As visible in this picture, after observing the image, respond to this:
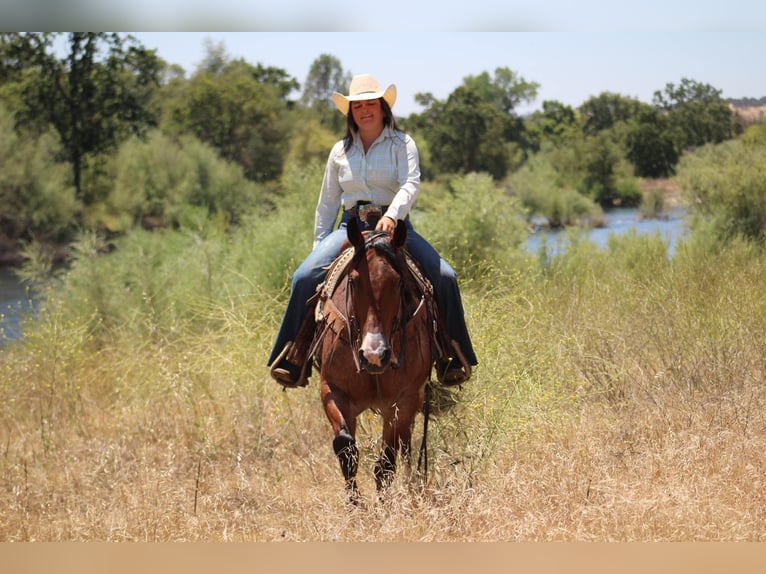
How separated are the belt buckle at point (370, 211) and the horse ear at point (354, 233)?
640 millimetres

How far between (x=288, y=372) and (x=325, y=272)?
714 millimetres

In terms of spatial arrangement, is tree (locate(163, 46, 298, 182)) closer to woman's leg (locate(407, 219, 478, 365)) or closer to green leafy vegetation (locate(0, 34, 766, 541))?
green leafy vegetation (locate(0, 34, 766, 541))

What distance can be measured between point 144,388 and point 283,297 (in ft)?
6.24

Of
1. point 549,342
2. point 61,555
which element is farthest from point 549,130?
point 61,555

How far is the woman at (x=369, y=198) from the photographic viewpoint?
6168mm

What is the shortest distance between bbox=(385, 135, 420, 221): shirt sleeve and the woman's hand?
12 centimetres

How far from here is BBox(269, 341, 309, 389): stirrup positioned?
6199 mm

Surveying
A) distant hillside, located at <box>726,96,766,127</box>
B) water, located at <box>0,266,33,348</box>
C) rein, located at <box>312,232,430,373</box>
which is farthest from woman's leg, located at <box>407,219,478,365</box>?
water, located at <box>0,266,33,348</box>

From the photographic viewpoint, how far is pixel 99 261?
14.7 m

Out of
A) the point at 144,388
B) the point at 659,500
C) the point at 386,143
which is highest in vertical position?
the point at 386,143

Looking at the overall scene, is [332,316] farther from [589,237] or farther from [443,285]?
[589,237]

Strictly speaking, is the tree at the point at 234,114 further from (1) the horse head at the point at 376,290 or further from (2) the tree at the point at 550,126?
(1) the horse head at the point at 376,290

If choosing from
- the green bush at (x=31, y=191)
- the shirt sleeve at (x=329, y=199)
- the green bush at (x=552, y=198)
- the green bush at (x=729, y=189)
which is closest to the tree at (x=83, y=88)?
the green bush at (x=31, y=191)

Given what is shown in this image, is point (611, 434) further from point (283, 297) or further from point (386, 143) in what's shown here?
point (283, 297)
